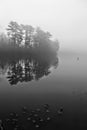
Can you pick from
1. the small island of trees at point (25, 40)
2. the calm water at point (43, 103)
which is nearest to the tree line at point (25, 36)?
the small island of trees at point (25, 40)

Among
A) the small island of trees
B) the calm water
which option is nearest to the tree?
the small island of trees

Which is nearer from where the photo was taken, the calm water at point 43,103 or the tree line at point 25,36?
the calm water at point 43,103

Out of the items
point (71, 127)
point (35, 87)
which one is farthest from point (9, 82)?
point (71, 127)

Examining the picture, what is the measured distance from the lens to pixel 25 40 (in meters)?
114

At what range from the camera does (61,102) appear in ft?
93.6

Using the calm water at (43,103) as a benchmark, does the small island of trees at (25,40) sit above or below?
above

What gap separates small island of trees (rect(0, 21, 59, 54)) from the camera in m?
106

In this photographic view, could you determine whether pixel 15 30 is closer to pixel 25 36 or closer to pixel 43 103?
pixel 25 36

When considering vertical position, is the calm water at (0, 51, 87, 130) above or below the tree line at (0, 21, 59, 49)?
below

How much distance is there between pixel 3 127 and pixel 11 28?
94.3 meters

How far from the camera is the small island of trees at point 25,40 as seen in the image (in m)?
106

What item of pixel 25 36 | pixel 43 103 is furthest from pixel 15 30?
pixel 43 103

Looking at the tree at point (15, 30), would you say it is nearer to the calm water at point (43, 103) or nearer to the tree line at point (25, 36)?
the tree line at point (25, 36)

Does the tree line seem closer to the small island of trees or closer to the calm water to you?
the small island of trees
